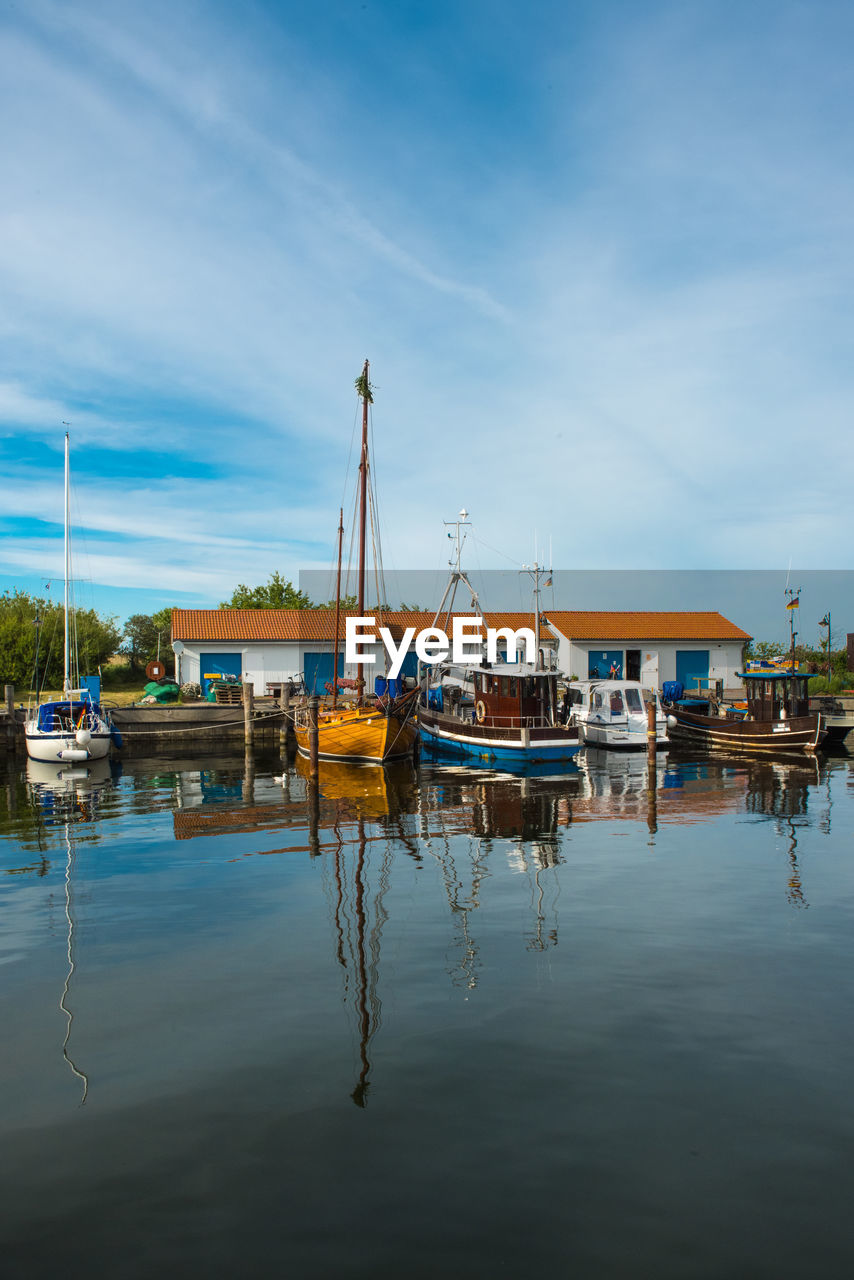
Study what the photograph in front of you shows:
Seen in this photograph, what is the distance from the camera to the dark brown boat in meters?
33.8

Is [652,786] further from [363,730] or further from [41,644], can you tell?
[41,644]

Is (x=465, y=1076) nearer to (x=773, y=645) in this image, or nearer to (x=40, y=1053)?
(x=40, y=1053)

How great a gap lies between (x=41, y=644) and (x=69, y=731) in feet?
85.4

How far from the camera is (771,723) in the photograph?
113 ft

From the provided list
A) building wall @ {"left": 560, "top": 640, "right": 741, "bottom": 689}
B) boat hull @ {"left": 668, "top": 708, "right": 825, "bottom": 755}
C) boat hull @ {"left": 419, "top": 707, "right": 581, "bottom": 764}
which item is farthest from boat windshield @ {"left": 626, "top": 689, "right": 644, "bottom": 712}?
building wall @ {"left": 560, "top": 640, "right": 741, "bottom": 689}

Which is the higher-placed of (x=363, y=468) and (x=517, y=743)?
(x=363, y=468)

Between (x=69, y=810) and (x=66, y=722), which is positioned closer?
(x=69, y=810)

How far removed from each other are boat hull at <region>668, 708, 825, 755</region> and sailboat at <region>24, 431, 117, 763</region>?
25979 millimetres

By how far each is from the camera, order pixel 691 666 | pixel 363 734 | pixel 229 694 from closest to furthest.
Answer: pixel 363 734, pixel 229 694, pixel 691 666
